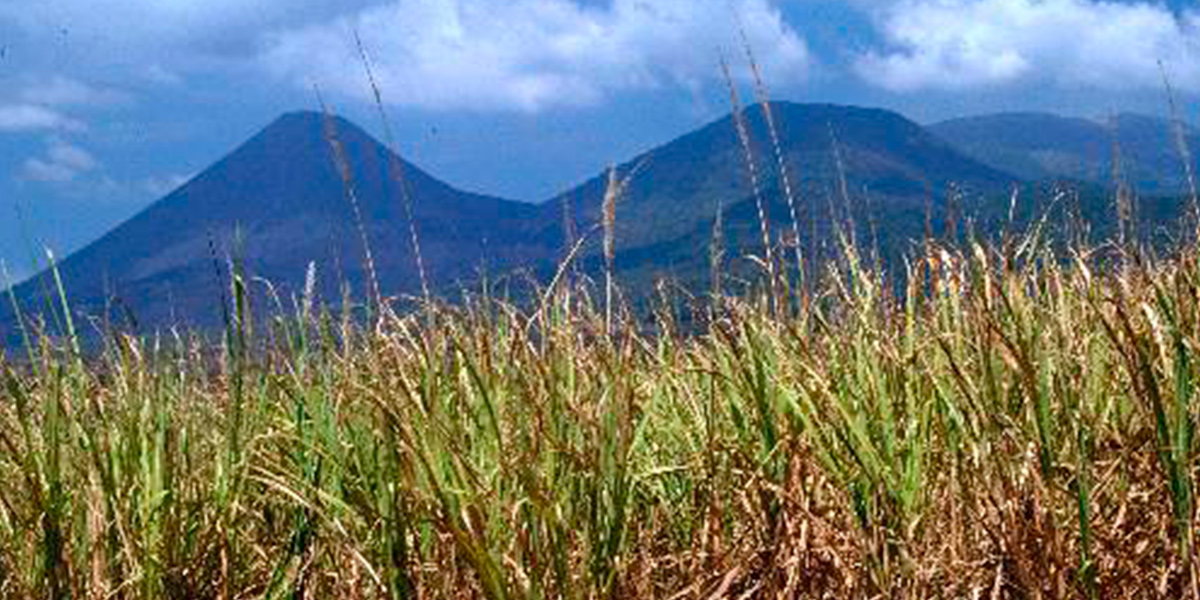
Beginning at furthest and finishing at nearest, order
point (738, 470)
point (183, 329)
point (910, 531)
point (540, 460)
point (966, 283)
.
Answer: point (183, 329) → point (966, 283) → point (738, 470) → point (540, 460) → point (910, 531)

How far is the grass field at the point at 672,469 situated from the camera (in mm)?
3400

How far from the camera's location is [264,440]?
171 inches

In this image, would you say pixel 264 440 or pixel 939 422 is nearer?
pixel 939 422

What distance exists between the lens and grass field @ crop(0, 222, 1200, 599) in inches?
134

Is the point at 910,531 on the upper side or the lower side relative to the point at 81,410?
lower

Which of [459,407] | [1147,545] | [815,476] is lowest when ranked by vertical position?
[1147,545]

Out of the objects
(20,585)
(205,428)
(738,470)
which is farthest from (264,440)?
(738,470)

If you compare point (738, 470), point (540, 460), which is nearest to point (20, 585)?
point (540, 460)

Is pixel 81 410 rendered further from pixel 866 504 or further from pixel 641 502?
pixel 866 504

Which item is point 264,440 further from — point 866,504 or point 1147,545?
point 1147,545

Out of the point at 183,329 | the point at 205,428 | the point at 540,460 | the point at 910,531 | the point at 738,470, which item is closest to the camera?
the point at 910,531

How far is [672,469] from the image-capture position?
147 inches

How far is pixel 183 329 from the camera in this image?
643 cm

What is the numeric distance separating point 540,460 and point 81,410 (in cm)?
132
